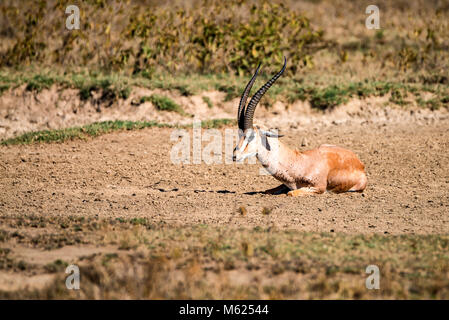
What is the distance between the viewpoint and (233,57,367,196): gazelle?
28.1 ft

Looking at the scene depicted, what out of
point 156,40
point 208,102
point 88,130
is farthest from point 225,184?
point 156,40

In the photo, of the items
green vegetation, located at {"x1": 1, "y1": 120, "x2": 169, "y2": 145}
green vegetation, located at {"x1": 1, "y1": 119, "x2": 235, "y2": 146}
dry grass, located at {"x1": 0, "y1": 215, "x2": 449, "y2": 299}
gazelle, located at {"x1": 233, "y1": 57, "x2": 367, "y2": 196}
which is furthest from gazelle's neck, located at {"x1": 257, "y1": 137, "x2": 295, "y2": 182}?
green vegetation, located at {"x1": 1, "y1": 120, "x2": 169, "y2": 145}

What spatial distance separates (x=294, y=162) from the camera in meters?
8.73

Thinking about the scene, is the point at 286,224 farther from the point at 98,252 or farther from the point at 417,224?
the point at 98,252

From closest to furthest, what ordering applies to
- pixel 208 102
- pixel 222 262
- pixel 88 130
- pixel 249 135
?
pixel 222 262, pixel 249 135, pixel 88 130, pixel 208 102

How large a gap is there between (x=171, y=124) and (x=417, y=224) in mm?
6485

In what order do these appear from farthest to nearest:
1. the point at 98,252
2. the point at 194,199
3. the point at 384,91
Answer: the point at 384,91 < the point at 194,199 < the point at 98,252

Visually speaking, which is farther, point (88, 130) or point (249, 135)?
point (88, 130)

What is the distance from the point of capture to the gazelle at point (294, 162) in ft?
28.1

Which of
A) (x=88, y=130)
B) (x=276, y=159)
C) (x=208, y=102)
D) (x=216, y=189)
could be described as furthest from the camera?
(x=208, y=102)

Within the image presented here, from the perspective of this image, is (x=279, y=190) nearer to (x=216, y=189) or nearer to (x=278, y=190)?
(x=278, y=190)

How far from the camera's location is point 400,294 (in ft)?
17.5

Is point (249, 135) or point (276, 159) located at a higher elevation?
point (249, 135)
